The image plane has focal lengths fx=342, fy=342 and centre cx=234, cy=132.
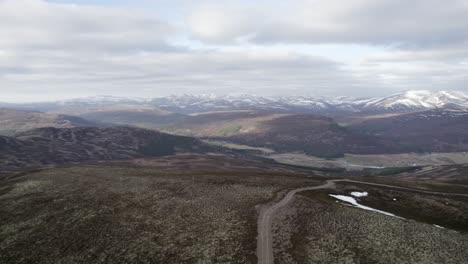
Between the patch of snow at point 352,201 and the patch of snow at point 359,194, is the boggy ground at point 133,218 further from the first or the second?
the patch of snow at point 359,194

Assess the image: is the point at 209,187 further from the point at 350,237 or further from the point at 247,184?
the point at 350,237

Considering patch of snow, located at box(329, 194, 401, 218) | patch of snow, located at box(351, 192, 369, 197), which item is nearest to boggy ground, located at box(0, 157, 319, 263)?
patch of snow, located at box(329, 194, 401, 218)

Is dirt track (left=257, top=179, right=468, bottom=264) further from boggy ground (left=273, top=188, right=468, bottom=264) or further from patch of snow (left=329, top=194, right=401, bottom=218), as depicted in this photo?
patch of snow (left=329, top=194, right=401, bottom=218)

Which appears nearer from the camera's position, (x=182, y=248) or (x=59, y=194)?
→ (x=182, y=248)

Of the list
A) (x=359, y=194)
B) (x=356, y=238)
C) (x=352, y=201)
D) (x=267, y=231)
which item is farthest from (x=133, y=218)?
(x=359, y=194)

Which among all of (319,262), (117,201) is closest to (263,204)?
(319,262)

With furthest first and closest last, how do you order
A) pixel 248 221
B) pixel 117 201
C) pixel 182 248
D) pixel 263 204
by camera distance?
pixel 117 201
pixel 263 204
pixel 248 221
pixel 182 248

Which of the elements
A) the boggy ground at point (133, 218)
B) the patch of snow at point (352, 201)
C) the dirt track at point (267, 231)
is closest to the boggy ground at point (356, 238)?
the dirt track at point (267, 231)
